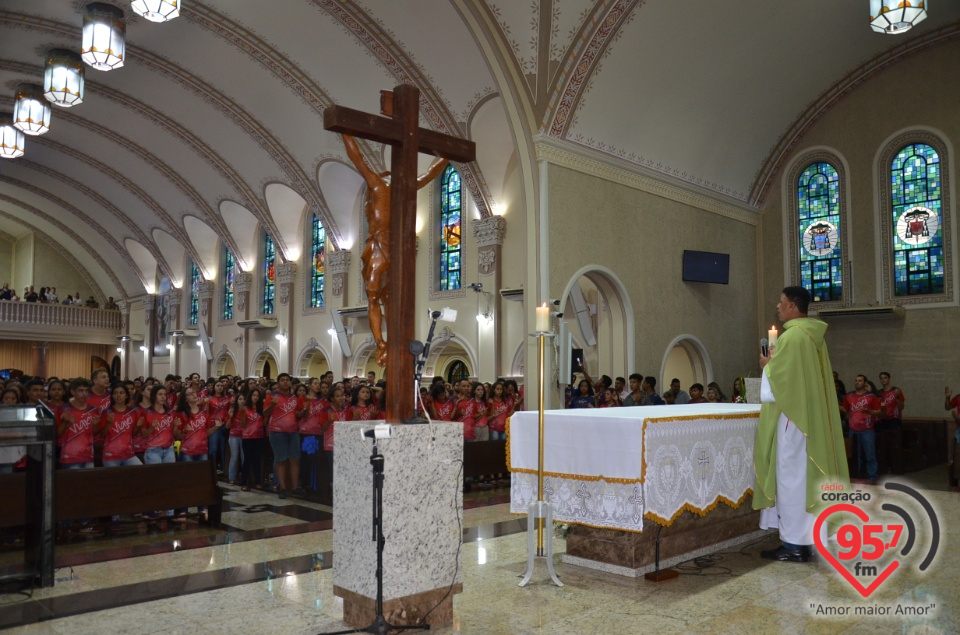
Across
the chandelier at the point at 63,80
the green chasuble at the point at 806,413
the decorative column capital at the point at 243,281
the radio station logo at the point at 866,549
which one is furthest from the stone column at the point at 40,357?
the radio station logo at the point at 866,549

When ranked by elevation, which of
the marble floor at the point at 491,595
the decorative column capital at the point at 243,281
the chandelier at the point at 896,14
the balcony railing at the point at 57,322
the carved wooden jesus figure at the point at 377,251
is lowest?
the marble floor at the point at 491,595

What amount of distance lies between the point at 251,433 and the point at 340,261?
31.9 ft

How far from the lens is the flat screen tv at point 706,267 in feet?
45.9

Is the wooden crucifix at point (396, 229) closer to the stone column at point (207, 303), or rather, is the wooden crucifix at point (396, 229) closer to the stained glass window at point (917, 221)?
the stained glass window at point (917, 221)

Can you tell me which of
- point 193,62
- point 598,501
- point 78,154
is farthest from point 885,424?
point 78,154

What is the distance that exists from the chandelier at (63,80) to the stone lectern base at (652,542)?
14.5m

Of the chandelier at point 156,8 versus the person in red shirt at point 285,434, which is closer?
the person in red shirt at point 285,434

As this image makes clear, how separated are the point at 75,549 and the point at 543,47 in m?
8.68

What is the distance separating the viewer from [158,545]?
6656mm

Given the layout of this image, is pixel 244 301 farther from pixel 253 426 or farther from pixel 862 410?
pixel 862 410

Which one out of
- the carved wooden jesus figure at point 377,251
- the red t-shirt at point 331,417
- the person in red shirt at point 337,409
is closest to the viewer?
the carved wooden jesus figure at point 377,251

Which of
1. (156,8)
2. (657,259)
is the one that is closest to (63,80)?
(156,8)

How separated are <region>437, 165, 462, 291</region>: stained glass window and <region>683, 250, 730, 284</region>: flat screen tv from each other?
5107mm

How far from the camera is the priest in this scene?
5605 mm
